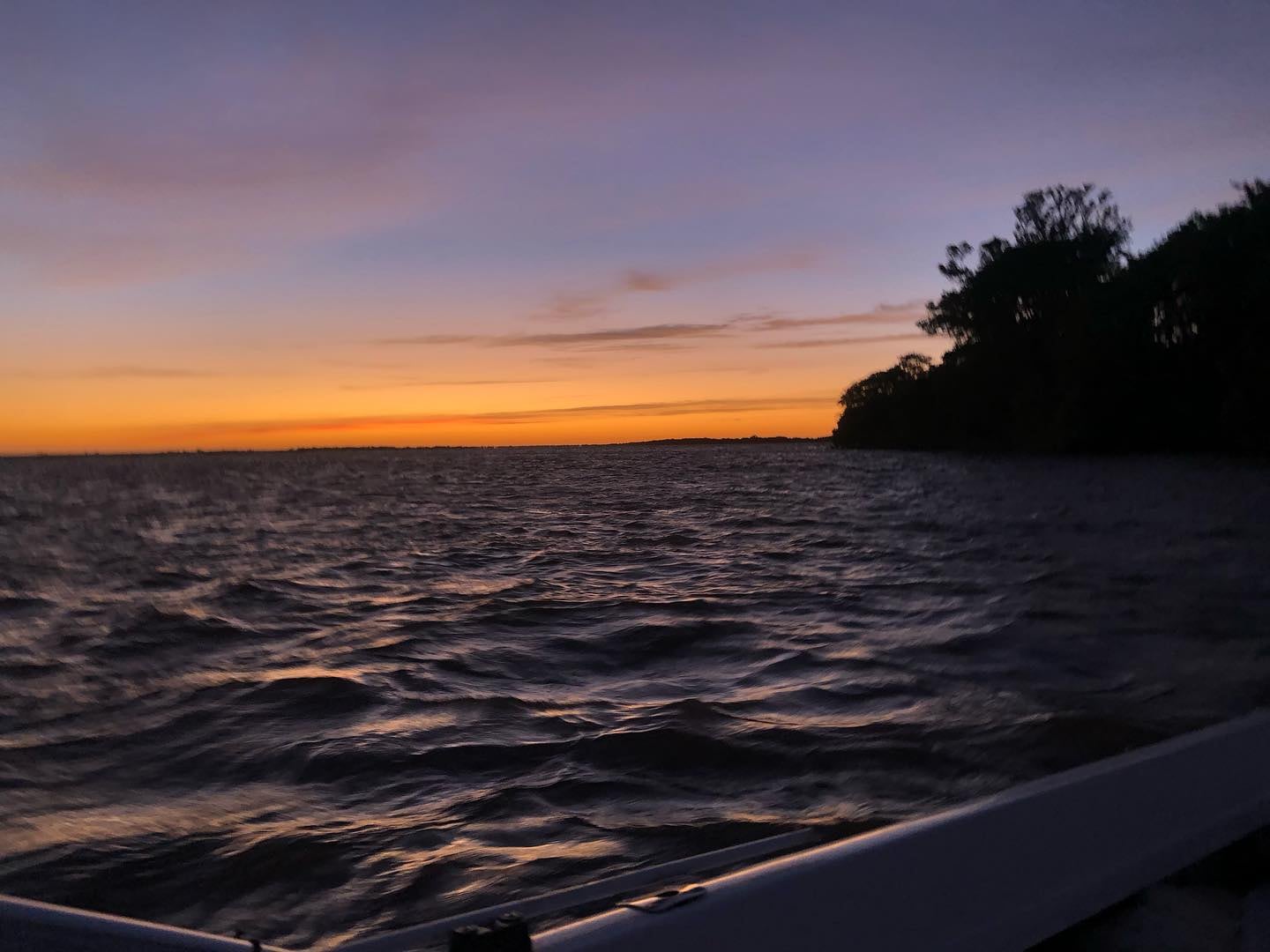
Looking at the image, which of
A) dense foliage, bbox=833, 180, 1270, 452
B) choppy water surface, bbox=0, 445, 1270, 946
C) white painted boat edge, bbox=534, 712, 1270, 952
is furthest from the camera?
dense foliage, bbox=833, 180, 1270, 452

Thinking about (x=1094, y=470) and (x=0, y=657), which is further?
(x=1094, y=470)

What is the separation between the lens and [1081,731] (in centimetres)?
524

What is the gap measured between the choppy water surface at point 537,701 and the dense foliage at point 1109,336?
33.2 m

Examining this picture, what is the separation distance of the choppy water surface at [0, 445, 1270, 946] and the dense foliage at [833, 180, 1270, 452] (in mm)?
33232

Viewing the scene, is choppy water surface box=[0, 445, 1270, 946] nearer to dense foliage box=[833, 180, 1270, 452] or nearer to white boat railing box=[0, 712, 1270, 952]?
white boat railing box=[0, 712, 1270, 952]

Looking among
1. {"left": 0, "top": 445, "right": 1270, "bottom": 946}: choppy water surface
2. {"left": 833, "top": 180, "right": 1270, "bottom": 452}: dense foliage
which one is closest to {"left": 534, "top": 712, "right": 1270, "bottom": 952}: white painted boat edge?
{"left": 0, "top": 445, "right": 1270, "bottom": 946}: choppy water surface

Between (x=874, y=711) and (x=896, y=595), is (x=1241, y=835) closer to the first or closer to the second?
(x=874, y=711)

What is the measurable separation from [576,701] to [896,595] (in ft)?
16.7

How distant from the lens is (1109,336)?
49.5 metres

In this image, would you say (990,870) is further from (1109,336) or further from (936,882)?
(1109,336)

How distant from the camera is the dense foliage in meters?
41.3

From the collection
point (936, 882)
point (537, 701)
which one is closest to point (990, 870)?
point (936, 882)

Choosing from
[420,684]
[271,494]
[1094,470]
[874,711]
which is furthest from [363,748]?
[271,494]

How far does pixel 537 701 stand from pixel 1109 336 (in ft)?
171
